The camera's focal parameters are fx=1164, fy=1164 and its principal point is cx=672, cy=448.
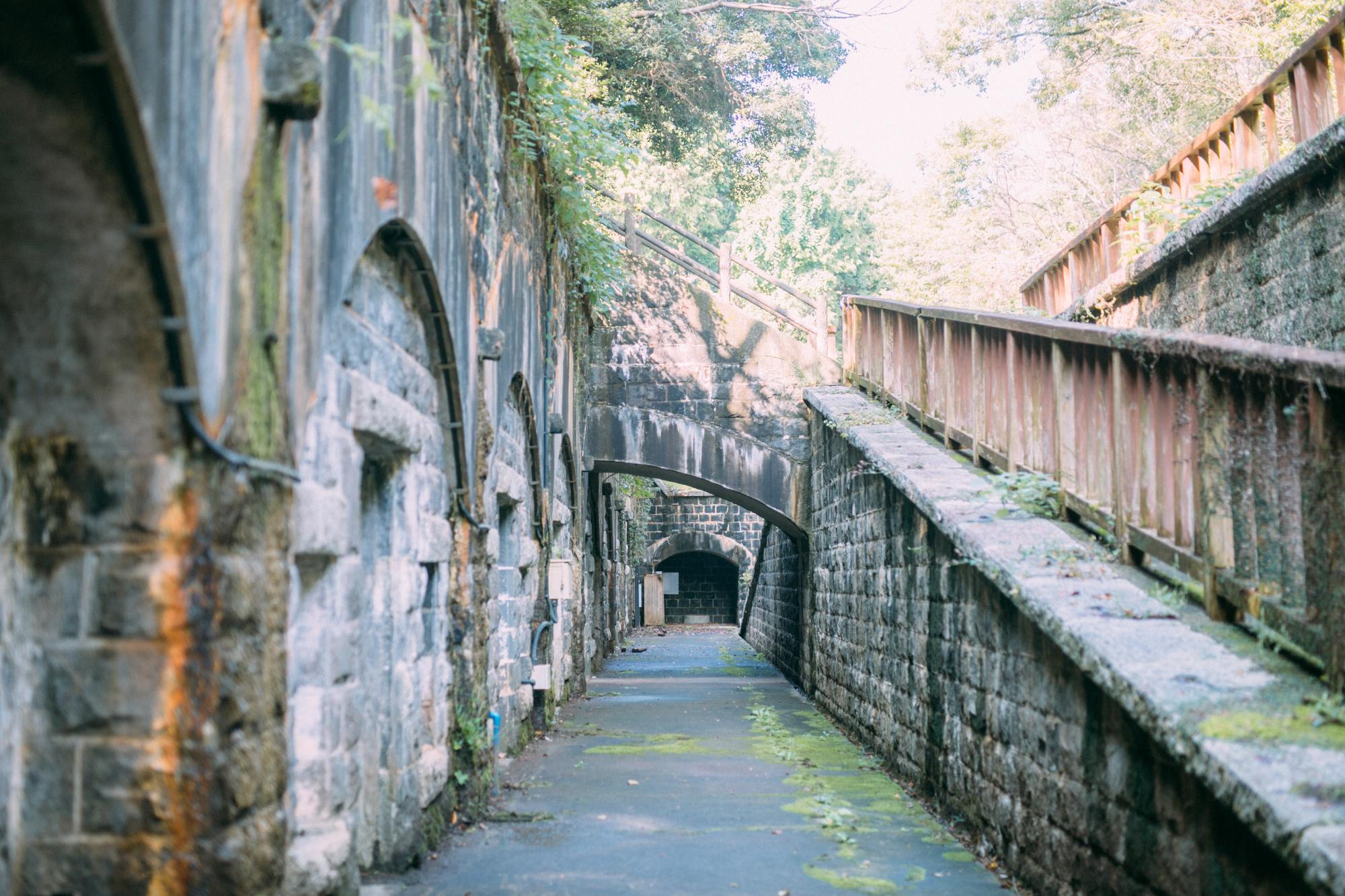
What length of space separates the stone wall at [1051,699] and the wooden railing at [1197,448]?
0.62 ft

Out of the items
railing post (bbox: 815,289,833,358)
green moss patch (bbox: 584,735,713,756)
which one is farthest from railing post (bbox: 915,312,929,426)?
railing post (bbox: 815,289,833,358)

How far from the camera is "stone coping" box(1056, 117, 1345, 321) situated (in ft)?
18.7

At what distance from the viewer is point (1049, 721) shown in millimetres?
4621

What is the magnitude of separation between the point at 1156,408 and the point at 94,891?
385cm

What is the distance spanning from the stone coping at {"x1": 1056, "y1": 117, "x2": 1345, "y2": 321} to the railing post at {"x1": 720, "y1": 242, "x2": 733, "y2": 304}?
558 cm

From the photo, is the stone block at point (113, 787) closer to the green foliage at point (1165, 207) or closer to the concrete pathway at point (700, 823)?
the concrete pathway at point (700, 823)

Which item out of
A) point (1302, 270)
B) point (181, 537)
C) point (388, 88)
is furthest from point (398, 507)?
point (1302, 270)

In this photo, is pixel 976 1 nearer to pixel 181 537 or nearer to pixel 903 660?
pixel 903 660

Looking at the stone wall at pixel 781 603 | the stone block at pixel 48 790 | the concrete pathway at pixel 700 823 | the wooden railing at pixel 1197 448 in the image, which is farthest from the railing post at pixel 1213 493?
the stone wall at pixel 781 603

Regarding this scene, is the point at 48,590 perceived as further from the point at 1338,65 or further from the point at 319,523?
the point at 1338,65

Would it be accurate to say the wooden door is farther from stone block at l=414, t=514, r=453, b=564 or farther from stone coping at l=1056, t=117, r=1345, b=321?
stone block at l=414, t=514, r=453, b=564

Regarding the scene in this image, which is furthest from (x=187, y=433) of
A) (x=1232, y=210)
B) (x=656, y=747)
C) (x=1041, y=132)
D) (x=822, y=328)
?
(x=1041, y=132)

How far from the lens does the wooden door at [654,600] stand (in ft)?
101

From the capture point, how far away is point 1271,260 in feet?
21.2
